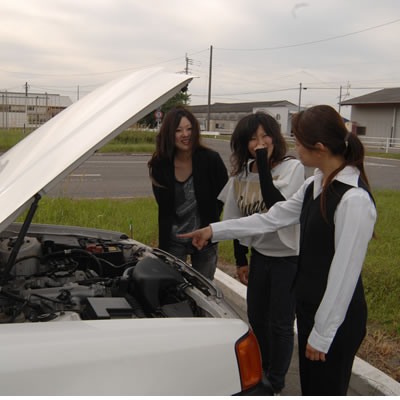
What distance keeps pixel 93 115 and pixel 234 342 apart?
1072mm

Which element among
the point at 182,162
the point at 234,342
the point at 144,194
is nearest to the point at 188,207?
the point at 182,162

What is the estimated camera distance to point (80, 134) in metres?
1.69

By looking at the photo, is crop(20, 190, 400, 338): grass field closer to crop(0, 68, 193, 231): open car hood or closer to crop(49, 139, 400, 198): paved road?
crop(49, 139, 400, 198): paved road

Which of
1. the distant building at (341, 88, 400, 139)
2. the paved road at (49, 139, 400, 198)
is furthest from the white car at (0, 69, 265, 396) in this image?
the distant building at (341, 88, 400, 139)

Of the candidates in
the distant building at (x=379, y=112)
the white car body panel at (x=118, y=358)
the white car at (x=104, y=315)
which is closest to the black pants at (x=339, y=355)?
the white car at (x=104, y=315)

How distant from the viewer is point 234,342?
1621 millimetres

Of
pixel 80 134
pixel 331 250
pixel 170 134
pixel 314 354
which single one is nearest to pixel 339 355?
pixel 314 354

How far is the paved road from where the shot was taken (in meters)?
9.52

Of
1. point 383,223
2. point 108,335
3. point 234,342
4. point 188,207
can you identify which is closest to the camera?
point 108,335

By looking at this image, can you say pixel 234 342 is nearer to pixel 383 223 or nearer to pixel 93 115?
pixel 93 115

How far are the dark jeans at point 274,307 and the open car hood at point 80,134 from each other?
4.30ft

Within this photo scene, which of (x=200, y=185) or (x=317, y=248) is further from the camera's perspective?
(x=200, y=185)

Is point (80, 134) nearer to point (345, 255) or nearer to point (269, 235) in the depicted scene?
point (345, 255)

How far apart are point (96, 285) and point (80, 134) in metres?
0.86
